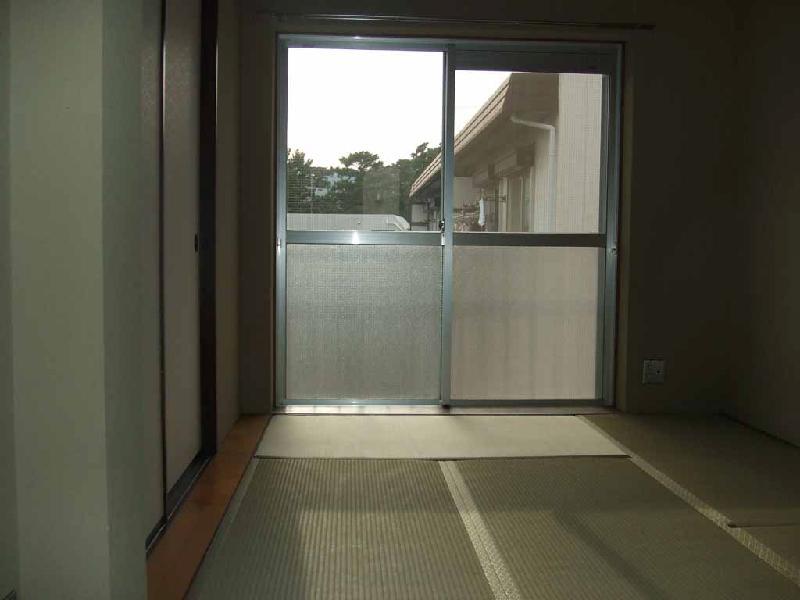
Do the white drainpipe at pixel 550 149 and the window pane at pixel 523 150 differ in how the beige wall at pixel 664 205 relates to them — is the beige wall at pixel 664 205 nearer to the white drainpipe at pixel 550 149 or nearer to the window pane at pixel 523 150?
the window pane at pixel 523 150

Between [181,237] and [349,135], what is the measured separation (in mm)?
1530

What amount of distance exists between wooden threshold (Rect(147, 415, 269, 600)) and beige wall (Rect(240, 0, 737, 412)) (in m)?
0.85

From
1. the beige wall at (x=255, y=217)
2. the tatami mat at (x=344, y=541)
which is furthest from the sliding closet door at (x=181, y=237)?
the beige wall at (x=255, y=217)

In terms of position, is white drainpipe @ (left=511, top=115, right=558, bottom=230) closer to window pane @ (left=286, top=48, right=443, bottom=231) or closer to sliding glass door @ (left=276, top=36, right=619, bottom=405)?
sliding glass door @ (left=276, top=36, right=619, bottom=405)

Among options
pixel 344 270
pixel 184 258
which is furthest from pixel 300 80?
pixel 184 258

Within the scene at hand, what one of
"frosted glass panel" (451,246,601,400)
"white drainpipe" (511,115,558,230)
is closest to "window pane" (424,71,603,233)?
"white drainpipe" (511,115,558,230)

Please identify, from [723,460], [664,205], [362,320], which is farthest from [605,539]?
[664,205]

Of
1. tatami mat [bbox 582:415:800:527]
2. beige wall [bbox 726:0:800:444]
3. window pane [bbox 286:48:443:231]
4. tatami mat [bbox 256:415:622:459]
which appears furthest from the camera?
window pane [bbox 286:48:443:231]

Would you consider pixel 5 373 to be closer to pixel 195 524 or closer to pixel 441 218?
pixel 195 524

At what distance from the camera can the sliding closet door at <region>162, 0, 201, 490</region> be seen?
2.25 metres

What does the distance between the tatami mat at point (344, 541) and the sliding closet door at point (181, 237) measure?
34 cm

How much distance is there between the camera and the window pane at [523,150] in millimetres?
3738

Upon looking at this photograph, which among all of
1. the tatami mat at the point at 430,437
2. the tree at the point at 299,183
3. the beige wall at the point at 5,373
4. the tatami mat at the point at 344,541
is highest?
the tree at the point at 299,183

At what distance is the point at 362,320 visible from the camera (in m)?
3.75
